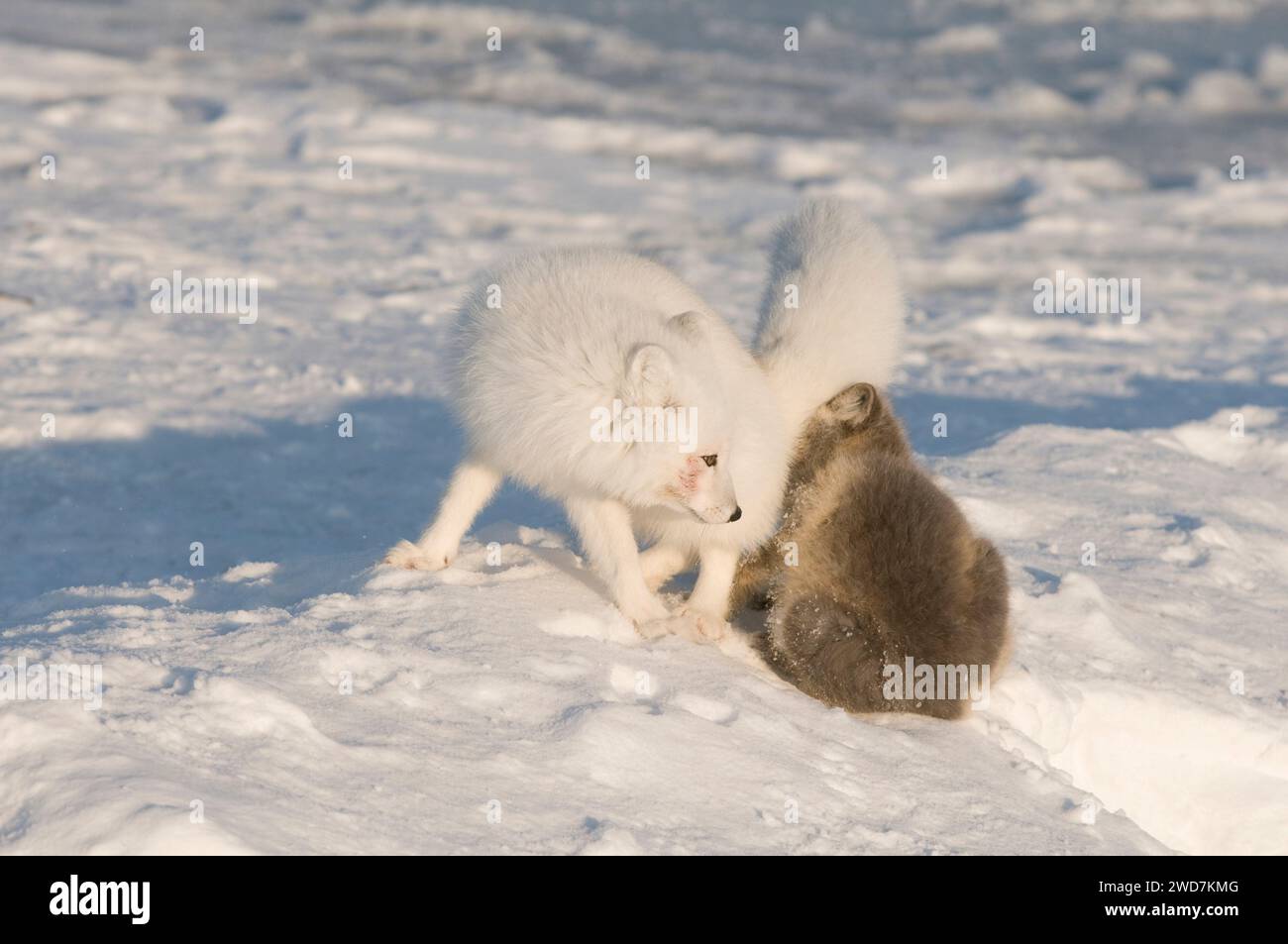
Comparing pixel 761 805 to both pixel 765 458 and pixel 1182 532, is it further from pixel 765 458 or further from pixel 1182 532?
pixel 1182 532

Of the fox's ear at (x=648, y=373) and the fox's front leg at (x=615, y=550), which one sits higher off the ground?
the fox's ear at (x=648, y=373)

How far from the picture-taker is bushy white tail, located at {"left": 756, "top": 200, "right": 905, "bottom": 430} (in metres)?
4.73

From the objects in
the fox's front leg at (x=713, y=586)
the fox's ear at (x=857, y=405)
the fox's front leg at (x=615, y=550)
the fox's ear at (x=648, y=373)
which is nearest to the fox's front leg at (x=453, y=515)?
the fox's front leg at (x=615, y=550)

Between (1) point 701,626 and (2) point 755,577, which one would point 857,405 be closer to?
(2) point 755,577

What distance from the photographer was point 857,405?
4691 mm

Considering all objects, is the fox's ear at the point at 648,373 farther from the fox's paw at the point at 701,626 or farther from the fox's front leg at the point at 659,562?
the fox's front leg at the point at 659,562

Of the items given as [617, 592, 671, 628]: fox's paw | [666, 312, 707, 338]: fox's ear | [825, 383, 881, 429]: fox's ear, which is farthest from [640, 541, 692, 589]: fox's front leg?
[666, 312, 707, 338]: fox's ear

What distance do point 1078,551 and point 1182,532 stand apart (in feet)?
1.68

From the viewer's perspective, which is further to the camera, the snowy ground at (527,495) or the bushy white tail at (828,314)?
the bushy white tail at (828,314)

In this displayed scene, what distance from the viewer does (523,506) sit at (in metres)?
6.64

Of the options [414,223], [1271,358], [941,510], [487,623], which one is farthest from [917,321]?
[487,623]

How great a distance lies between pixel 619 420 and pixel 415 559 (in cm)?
97

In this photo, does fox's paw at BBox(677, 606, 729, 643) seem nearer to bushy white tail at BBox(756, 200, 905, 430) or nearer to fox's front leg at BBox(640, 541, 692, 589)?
fox's front leg at BBox(640, 541, 692, 589)

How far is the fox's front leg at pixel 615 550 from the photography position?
4262mm
